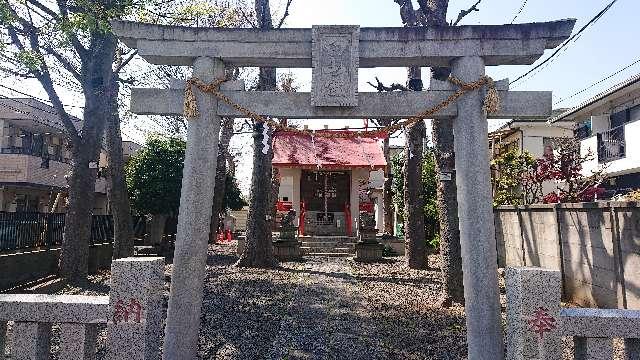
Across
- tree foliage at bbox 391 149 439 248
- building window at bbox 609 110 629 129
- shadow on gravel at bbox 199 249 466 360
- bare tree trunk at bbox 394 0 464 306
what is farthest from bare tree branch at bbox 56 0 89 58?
building window at bbox 609 110 629 129

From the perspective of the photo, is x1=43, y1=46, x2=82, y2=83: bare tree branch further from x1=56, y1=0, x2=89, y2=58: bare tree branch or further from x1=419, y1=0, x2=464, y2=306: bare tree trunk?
x1=419, y1=0, x2=464, y2=306: bare tree trunk

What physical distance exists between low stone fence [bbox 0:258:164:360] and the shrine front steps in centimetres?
1402

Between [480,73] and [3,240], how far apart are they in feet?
37.3

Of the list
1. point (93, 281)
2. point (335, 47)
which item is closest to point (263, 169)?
point (93, 281)

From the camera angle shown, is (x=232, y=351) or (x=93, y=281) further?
(x=93, y=281)

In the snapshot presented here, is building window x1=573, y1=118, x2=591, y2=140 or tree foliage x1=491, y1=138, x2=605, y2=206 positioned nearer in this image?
tree foliage x1=491, y1=138, x2=605, y2=206

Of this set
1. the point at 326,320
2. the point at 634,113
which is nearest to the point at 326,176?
the point at 634,113

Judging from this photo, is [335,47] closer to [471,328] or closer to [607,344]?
[471,328]

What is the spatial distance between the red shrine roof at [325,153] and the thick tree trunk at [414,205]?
17.3 feet

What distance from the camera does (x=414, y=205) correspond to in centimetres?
1383

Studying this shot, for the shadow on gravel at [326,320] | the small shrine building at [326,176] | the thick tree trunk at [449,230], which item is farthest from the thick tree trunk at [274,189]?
the thick tree trunk at [449,230]

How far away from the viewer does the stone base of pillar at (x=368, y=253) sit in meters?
15.9

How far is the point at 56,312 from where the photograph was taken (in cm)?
331

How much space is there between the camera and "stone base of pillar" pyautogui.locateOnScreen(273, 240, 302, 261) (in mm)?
16062
